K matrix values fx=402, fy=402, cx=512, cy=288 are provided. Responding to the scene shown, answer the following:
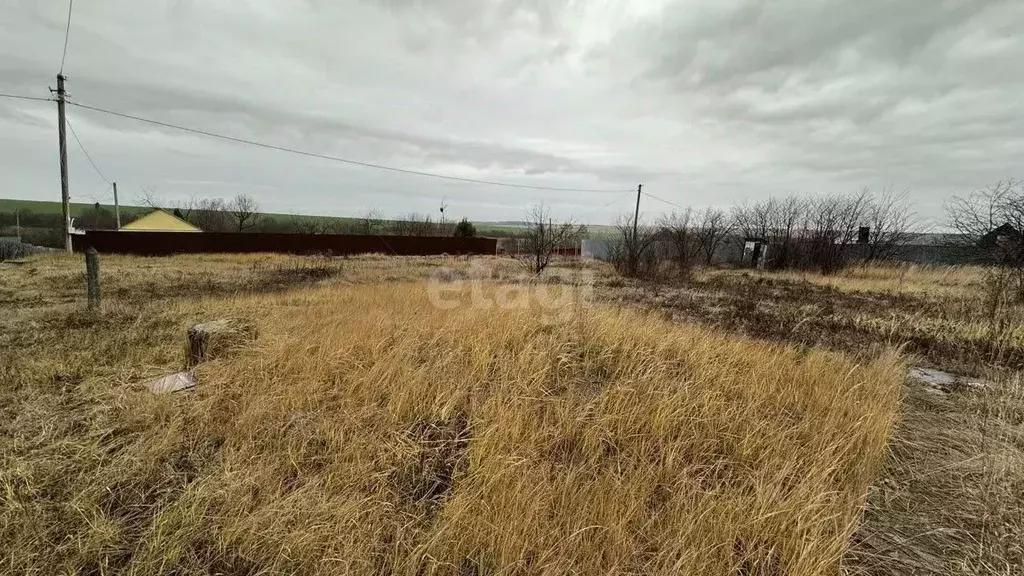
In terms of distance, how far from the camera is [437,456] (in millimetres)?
2512

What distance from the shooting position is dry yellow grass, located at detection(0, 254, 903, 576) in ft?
5.81

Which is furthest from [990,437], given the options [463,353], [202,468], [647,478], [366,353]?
[202,468]

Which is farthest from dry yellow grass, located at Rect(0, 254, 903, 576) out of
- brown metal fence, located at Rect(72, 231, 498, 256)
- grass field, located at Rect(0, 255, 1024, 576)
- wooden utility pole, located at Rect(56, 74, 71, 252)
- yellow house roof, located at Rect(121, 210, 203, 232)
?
yellow house roof, located at Rect(121, 210, 203, 232)

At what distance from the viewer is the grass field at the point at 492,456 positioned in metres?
1.79

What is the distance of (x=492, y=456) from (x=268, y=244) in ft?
83.3

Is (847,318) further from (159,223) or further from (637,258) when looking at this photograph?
(159,223)

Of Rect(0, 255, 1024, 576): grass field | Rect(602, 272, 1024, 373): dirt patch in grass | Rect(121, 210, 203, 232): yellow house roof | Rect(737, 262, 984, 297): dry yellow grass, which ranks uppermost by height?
Rect(121, 210, 203, 232): yellow house roof

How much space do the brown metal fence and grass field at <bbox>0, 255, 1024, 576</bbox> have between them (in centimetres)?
2011

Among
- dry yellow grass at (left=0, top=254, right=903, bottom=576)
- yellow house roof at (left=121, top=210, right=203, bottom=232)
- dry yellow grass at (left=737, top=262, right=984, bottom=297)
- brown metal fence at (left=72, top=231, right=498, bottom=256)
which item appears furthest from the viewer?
yellow house roof at (left=121, top=210, right=203, bottom=232)

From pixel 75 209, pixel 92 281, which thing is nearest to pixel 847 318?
pixel 92 281

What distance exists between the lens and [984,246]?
11.1 metres

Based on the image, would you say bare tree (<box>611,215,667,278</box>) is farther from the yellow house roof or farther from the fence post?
the yellow house roof

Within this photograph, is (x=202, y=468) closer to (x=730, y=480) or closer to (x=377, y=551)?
(x=377, y=551)

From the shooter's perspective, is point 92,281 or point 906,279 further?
point 906,279
